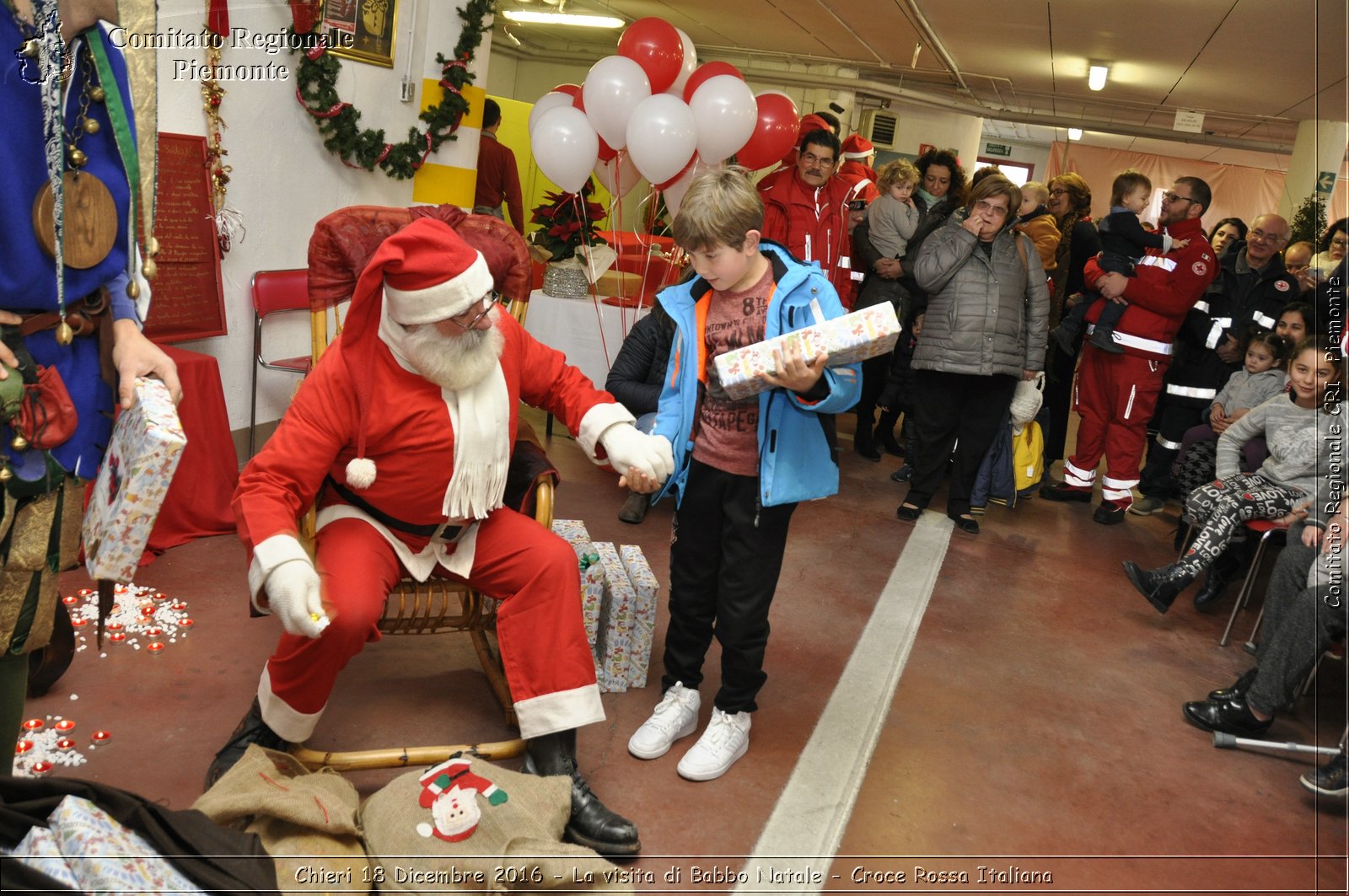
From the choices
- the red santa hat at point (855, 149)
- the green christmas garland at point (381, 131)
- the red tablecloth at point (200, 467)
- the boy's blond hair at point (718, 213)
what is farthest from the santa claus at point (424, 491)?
the red santa hat at point (855, 149)

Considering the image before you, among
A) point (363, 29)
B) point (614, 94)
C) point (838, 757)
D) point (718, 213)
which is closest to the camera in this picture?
point (718, 213)

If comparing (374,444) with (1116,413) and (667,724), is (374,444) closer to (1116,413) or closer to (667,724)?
(667,724)

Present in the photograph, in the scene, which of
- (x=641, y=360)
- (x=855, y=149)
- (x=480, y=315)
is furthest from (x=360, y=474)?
(x=855, y=149)

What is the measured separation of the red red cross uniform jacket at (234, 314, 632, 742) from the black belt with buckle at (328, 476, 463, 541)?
11 millimetres

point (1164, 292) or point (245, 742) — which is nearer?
point (245, 742)

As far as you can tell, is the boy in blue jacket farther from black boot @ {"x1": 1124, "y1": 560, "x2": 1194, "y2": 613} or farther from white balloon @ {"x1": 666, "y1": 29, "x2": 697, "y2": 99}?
white balloon @ {"x1": 666, "y1": 29, "x2": 697, "y2": 99}

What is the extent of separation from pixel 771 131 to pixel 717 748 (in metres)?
3.79

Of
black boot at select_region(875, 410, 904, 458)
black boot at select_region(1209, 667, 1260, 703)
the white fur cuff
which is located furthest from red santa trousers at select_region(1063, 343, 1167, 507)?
the white fur cuff

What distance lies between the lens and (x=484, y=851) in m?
2.04

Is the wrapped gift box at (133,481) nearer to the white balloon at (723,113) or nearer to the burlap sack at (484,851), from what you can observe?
the burlap sack at (484,851)

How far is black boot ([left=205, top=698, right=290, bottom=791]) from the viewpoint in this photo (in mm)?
2254

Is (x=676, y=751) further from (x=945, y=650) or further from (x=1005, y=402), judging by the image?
(x=1005, y=402)

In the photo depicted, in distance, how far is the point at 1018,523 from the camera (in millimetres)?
5578

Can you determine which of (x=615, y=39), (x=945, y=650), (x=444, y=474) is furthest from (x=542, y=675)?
(x=615, y=39)
